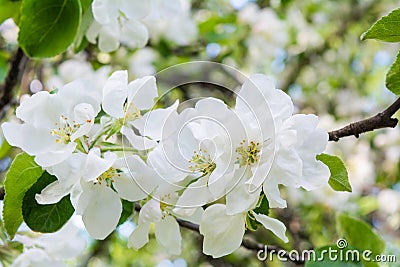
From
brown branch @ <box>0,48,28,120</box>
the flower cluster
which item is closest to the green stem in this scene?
the flower cluster

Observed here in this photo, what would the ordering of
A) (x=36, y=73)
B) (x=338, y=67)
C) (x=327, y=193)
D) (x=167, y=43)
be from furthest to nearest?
(x=338, y=67) → (x=327, y=193) → (x=167, y=43) → (x=36, y=73)

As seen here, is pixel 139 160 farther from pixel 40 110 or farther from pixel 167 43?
pixel 167 43

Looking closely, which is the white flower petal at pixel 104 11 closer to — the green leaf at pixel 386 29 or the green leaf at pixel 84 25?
the green leaf at pixel 84 25

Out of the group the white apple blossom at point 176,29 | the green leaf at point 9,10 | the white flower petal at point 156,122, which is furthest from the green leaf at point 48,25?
the white apple blossom at point 176,29

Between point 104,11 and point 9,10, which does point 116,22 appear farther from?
point 9,10

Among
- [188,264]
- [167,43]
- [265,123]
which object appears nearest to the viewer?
[265,123]

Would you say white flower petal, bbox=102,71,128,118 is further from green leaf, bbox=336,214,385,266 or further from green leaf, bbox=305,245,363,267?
green leaf, bbox=336,214,385,266

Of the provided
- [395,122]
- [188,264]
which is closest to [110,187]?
[395,122]
